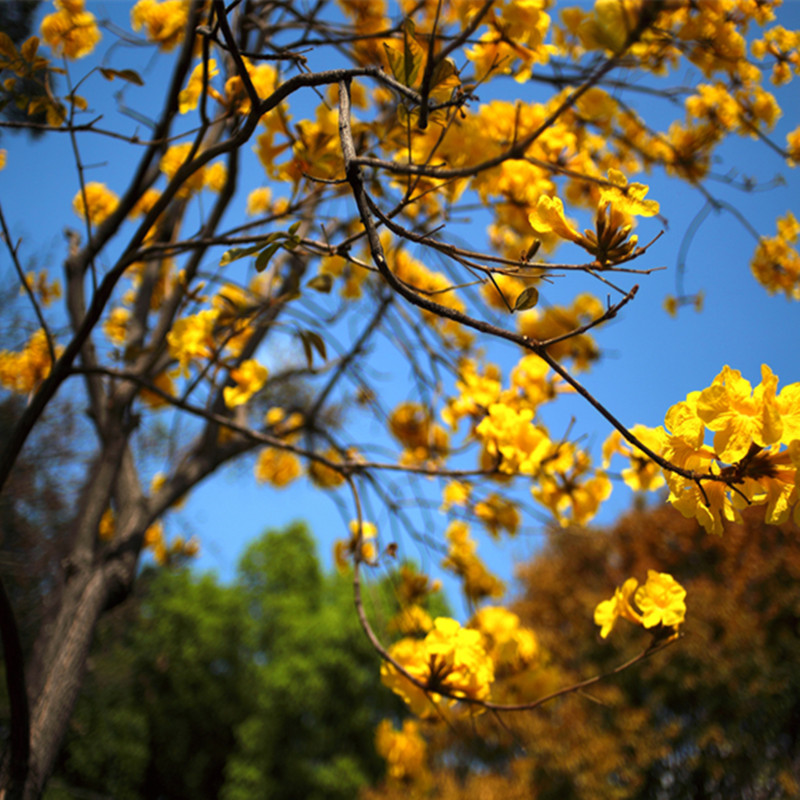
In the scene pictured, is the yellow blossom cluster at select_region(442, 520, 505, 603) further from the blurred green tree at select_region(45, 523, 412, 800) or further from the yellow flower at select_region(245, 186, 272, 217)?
the blurred green tree at select_region(45, 523, 412, 800)

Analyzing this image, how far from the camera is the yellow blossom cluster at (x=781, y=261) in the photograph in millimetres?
1830

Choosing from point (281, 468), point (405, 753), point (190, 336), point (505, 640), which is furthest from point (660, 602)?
point (281, 468)

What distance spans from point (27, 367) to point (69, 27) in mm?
1011

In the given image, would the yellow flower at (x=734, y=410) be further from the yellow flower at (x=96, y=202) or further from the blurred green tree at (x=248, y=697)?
the blurred green tree at (x=248, y=697)

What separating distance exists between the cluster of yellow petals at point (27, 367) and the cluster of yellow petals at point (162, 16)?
1003mm

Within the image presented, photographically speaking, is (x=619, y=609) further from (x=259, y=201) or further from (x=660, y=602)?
(x=259, y=201)

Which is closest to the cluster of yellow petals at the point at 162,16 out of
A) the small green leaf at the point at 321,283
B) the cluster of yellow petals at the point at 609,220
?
the small green leaf at the point at 321,283

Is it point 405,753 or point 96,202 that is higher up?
point 96,202

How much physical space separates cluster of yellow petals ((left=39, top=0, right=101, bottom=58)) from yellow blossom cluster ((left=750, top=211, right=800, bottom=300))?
212 centimetres

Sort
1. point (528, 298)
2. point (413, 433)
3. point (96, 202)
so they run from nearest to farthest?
point (528, 298), point (96, 202), point (413, 433)

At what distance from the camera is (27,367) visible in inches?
72.0

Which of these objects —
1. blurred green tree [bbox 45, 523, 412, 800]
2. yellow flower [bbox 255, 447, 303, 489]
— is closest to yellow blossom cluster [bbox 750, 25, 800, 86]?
yellow flower [bbox 255, 447, 303, 489]

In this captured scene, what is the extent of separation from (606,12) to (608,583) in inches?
299

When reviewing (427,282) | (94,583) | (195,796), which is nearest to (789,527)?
(427,282)
